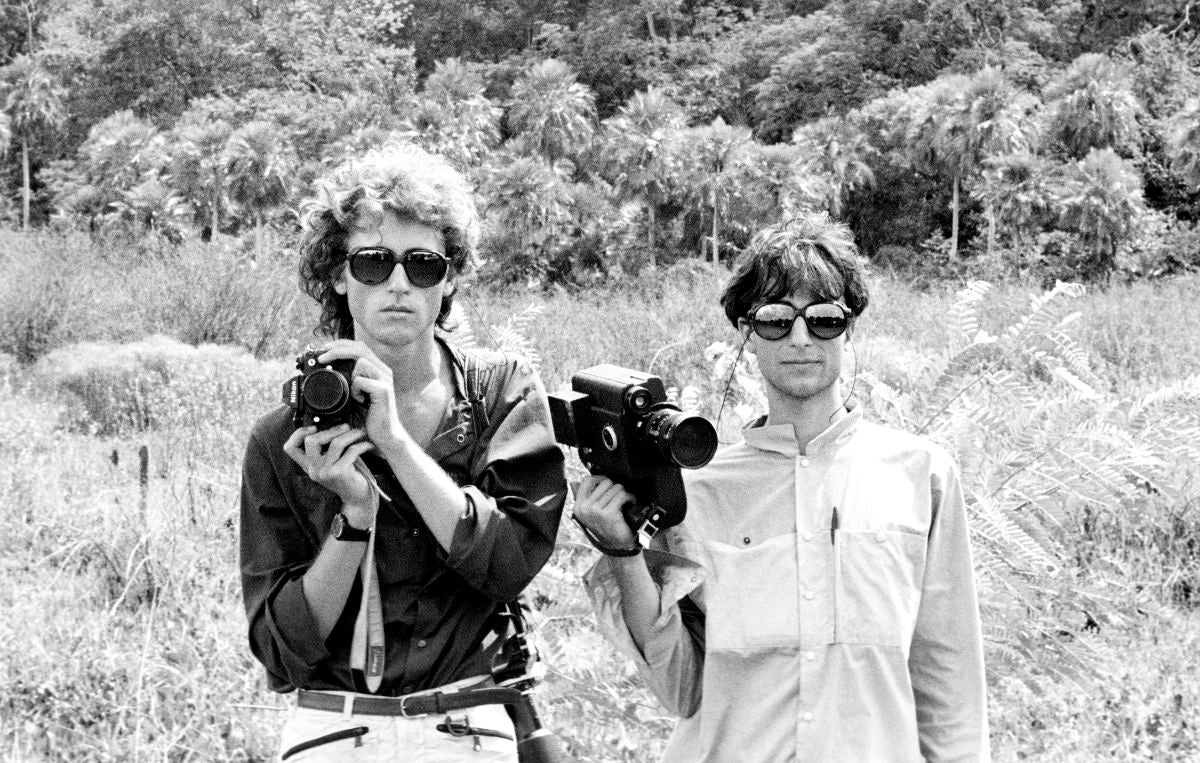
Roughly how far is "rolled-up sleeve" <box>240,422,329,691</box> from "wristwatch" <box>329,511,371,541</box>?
13 cm

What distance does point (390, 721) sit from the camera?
1.98 meters

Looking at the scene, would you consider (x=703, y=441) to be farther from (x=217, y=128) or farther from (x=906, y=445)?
(x=217, y=128)

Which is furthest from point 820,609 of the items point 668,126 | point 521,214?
point 668,126

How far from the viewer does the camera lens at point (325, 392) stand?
1.89m

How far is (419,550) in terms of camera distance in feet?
6.68

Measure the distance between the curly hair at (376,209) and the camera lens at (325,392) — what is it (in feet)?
0.93

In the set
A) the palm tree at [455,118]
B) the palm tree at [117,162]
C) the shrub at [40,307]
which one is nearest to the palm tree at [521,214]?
the palm tree at [455,118]

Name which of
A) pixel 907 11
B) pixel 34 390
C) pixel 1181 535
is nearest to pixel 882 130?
pixel 907 11

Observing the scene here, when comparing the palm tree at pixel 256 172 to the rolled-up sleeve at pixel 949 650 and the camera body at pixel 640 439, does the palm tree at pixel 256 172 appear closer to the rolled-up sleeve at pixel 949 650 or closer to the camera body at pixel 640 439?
the camera body at pixel 640 439

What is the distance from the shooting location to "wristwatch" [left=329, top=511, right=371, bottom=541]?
1.93m

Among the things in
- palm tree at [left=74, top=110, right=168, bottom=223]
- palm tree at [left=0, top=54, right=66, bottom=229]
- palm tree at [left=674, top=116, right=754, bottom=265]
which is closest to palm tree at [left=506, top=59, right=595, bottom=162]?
palm tree at [left=674, top=116, right=754, bottom=265]

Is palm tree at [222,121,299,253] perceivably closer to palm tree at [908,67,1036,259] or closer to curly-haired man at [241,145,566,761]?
palm tree at [908,67,1036,259]

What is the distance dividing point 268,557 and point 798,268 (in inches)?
40.3

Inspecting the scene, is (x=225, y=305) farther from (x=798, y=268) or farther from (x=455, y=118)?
(x=455, y=118)
